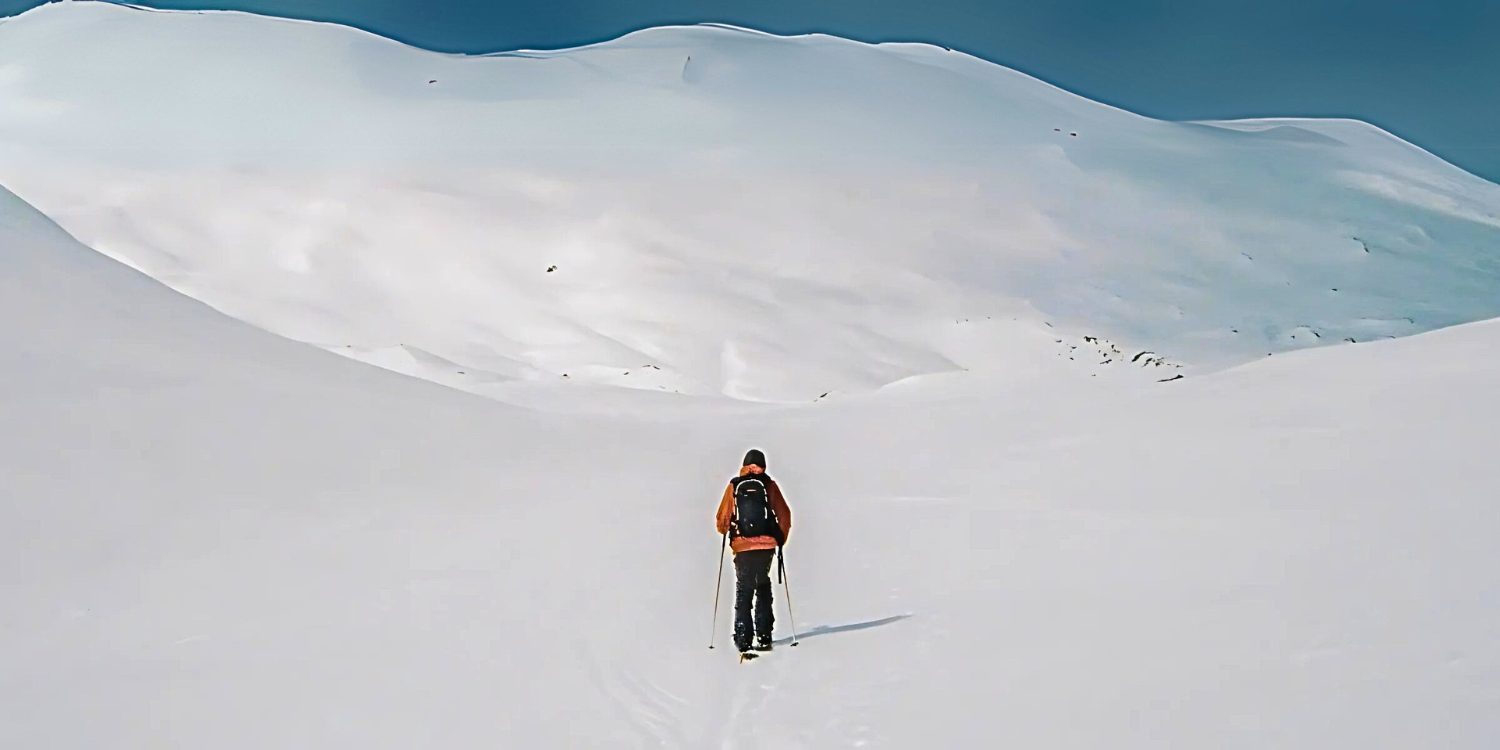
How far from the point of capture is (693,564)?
10.2 meters

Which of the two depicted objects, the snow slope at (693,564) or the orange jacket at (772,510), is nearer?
the snow slope at (693,564)

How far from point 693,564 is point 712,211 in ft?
148

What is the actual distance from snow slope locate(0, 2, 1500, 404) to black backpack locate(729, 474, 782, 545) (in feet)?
65.8

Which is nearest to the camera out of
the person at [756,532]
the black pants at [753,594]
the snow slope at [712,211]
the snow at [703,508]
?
the snow at [703,508]

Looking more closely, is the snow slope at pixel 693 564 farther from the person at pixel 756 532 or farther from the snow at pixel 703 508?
the person at pixel 756 532

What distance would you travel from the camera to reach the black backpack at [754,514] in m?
7.35

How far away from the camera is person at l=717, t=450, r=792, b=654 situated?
721 cm

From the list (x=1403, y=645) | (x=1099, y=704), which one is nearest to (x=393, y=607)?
(x=1099, y=704)

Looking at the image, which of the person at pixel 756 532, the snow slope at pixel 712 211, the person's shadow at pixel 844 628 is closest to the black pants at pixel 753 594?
the person at pixel 756 532

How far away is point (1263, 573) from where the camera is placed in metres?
6.85

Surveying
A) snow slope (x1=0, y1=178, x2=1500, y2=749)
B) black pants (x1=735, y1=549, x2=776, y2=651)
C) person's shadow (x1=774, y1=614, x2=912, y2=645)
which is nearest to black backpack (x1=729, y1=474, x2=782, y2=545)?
black pants (x1=735, y1=549, x2=776, y2=651)

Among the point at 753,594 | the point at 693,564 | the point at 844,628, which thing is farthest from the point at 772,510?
the point at 693,564

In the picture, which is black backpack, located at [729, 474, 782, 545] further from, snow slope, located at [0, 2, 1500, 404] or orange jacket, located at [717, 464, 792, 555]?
snow slope, located at [0, 2, 1500, 404]

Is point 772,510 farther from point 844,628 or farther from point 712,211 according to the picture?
point 712,211
